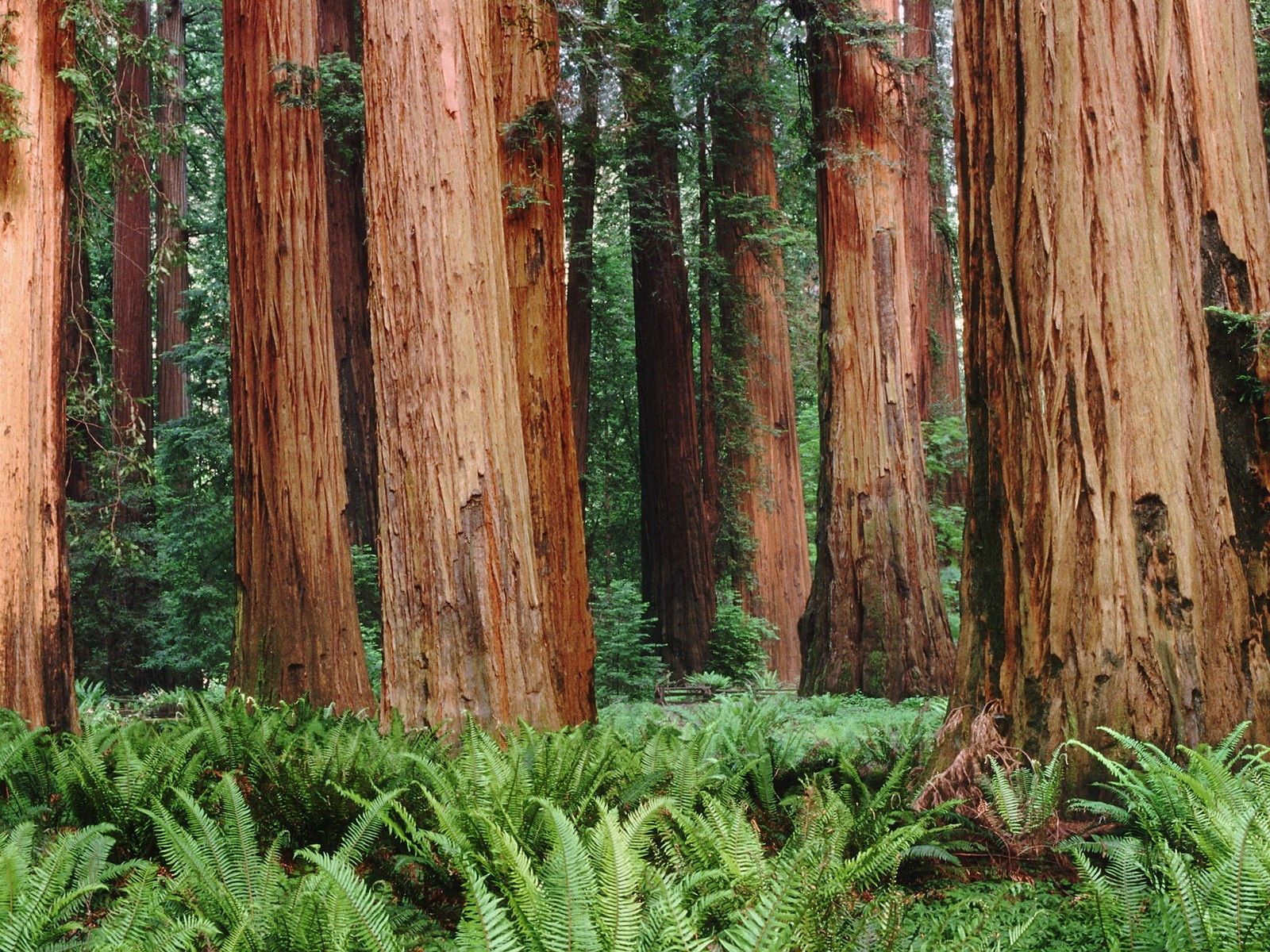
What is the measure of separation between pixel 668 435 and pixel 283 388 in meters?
6.87

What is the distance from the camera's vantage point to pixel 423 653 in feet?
18.6

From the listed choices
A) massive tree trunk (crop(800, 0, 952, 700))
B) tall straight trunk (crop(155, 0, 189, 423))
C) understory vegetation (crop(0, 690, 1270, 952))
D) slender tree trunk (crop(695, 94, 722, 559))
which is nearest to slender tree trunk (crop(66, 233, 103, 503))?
understory vegetation (crop(0, 690, 1270, 952))

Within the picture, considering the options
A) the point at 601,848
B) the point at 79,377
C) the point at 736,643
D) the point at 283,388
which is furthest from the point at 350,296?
the point at 601,848

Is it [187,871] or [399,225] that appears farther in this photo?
[399,225]

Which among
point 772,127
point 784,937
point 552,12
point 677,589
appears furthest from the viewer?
point 772,127

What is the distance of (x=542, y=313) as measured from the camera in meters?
7.98

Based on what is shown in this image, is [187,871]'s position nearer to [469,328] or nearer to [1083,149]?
[469,328]

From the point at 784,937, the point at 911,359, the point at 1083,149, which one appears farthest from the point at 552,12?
the point at 784,937

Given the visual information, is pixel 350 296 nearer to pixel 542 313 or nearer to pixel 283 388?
pixel 283 388

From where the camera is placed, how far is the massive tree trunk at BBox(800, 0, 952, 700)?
32.9 feet

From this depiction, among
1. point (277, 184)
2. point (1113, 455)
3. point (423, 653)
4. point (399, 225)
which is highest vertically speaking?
point (277, 184)

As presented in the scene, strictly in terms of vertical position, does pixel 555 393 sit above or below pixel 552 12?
below

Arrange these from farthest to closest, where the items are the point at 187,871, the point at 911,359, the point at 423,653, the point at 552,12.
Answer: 1. the point at 911,359
2. the point at 552,12
3. the point at 423,653
4. the point at 187,871

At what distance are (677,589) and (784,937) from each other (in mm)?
12456
